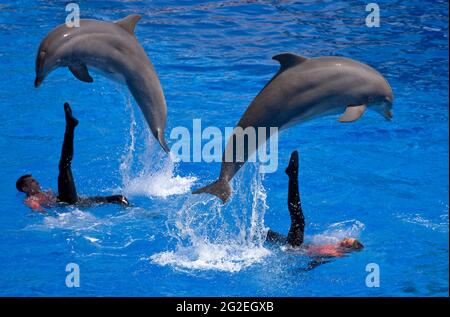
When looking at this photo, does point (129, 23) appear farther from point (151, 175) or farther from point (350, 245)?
point (350, 245)

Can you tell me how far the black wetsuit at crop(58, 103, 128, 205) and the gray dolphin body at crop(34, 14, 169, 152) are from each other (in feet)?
2.18

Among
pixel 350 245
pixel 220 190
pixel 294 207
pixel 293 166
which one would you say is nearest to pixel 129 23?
pixel 220 190

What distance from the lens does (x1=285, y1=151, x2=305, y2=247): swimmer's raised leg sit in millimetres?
6879

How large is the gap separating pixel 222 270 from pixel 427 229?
2.40 m

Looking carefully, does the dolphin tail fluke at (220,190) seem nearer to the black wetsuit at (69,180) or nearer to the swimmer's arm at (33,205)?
the black wetsuit at (69,180)

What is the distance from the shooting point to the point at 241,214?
27.4 ft

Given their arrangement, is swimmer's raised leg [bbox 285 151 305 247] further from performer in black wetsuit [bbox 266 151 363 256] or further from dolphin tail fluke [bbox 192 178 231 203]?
dolphin tail fluke [bbox 192 178 231 203]

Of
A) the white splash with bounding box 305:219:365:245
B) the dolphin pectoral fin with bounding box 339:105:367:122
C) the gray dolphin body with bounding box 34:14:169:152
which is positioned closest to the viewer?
the dolphin pectoral fin with bounding box 339:105:367:122

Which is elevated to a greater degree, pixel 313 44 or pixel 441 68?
pixel 313 44

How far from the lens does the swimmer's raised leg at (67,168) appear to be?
7.68 meters

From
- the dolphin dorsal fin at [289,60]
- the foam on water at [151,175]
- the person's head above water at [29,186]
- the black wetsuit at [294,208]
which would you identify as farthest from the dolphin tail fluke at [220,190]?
the person's head above water at [29,186]

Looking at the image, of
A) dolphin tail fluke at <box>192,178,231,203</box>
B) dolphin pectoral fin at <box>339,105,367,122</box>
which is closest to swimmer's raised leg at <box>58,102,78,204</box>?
dolphin tail fluke at <box>192,178,231,203</box>

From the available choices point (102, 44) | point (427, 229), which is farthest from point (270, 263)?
point (102, 44)
